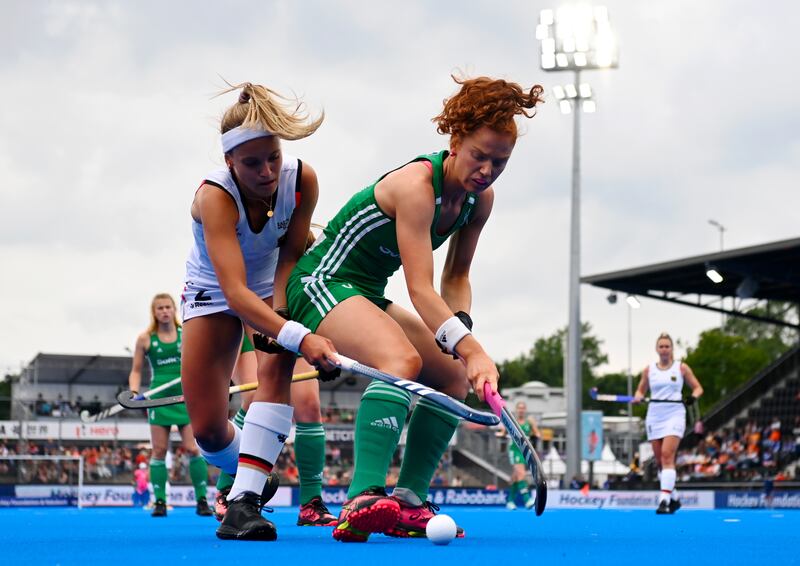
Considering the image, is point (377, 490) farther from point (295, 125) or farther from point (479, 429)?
point (479, 429)

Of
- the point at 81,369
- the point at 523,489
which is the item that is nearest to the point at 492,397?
the point at 523,489

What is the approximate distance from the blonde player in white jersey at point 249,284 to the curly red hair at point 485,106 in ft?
1.82

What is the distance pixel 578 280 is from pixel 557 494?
22.4 feet

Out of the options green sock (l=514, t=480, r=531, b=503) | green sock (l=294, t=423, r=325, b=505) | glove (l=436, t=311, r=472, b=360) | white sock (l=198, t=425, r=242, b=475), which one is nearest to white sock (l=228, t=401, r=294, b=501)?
glove (l=436, t=311, r=472, b=360)

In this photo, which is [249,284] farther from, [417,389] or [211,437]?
[417,389]

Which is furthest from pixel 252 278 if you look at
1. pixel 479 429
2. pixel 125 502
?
pixel 479 429

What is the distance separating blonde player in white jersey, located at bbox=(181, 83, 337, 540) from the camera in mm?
4793

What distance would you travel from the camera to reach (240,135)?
484 cm

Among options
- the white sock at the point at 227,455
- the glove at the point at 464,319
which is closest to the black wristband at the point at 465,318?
the glove at the point at 464,319

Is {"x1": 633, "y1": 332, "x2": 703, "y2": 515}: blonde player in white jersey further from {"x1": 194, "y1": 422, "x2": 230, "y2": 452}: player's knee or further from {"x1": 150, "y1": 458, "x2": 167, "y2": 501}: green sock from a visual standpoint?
{"x1": 194, "y1": 422, "x2": 230, "y2": 452}: player's knee

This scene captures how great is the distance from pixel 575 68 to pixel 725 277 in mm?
6323

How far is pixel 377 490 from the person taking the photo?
4461 millimetres

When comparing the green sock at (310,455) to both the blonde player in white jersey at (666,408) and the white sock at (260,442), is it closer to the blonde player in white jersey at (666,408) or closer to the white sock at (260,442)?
the white sock at (260,442)

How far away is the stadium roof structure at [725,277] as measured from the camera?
2541 centimetres
